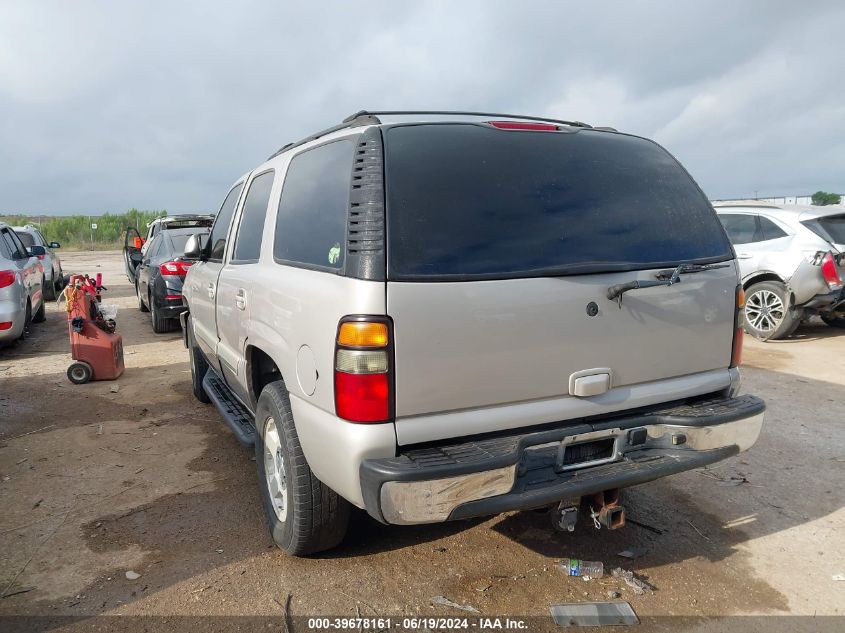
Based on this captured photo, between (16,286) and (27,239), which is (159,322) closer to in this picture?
(16,286)

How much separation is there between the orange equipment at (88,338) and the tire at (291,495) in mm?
4184

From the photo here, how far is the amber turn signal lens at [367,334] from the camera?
232 centimetres

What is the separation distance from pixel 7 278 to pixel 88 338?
1985 mm

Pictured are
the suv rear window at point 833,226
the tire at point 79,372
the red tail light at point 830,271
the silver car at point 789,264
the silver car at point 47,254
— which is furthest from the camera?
the silver car at point 47,254

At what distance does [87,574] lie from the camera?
10.0 feet

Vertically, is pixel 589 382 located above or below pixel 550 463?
above

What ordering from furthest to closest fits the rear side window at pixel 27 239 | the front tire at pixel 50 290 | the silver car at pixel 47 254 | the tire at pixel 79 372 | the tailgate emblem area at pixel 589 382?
the rear side window at pixel 27 239 → the front tire at pixel 50 290 → the silver car at pixel 47 254 → the tire at pixel 79 372 → the tailgate emblem area at pixel 589 382

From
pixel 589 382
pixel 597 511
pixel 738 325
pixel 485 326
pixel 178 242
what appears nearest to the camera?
pixel 485 326

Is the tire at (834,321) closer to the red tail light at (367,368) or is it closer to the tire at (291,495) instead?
the tire at (291,495)

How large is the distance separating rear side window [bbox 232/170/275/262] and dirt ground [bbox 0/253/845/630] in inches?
60.0

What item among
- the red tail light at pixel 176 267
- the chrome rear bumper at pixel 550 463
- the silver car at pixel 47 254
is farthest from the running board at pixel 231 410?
the silver car at pixel 47 254

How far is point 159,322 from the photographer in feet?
31.4

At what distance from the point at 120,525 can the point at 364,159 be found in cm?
257

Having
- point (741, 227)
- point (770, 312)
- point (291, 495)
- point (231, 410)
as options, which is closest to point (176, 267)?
point (231, 410)
